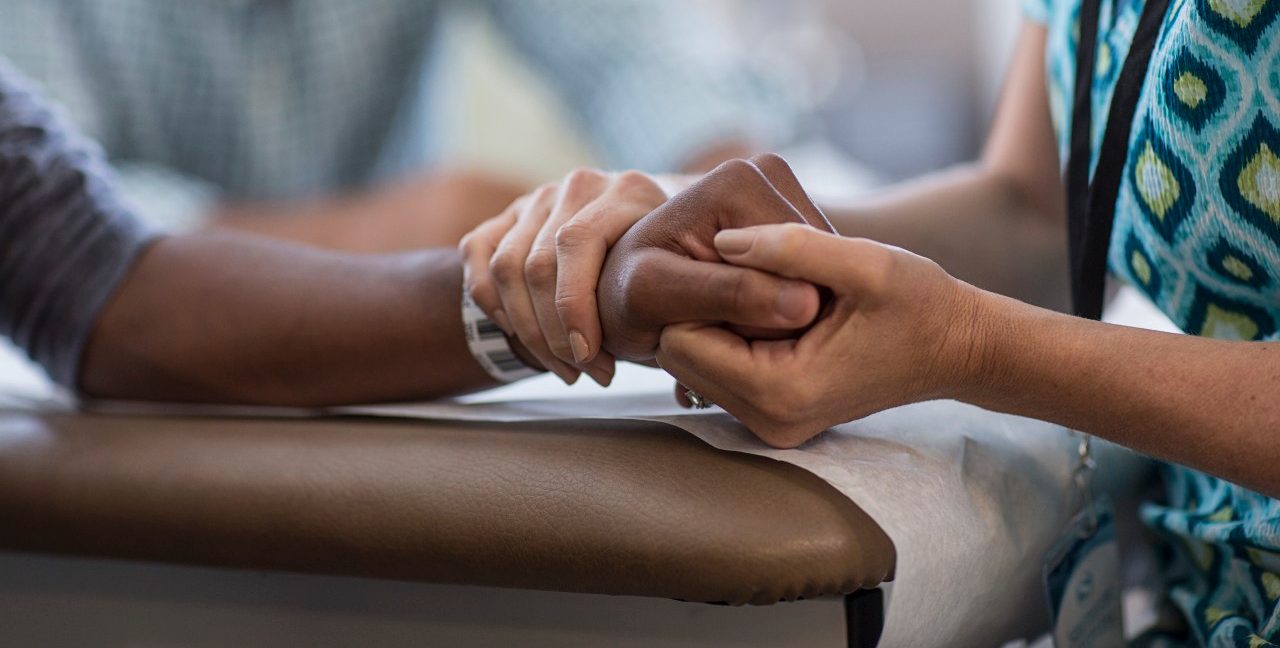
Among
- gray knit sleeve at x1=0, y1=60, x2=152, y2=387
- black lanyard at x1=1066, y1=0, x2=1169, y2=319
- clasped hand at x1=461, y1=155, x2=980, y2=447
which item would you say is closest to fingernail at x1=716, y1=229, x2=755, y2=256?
clasped hand at x1=461, y1=155, x2=980, y2=447

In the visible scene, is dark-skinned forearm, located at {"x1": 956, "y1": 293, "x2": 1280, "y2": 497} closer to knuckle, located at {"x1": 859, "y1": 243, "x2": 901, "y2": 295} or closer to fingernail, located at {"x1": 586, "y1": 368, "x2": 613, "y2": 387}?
knuckle, located at {"x1": 859, "y1": 243, "x2": 901, "y2": 295}

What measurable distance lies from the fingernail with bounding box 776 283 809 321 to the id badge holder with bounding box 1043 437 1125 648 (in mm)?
201

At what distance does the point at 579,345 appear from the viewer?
47cm

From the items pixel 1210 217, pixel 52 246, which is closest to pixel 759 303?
pixel 1210 217

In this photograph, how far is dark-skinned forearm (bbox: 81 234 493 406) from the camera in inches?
23.0

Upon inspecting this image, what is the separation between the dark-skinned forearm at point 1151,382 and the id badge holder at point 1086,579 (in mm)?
91

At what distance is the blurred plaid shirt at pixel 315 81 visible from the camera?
1411 millimetres

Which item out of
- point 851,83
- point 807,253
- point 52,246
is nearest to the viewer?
point 807,253

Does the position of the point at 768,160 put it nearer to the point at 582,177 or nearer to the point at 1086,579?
the point at 582,177

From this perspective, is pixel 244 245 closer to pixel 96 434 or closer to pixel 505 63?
pixel 96 434

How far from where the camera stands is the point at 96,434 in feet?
1.88

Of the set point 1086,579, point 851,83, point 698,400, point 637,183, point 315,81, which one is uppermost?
point 851,83

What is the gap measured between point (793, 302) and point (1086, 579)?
24 centimetres

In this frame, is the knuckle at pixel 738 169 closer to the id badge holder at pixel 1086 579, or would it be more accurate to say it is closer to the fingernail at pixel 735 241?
the fingernail at pixel 735 241
